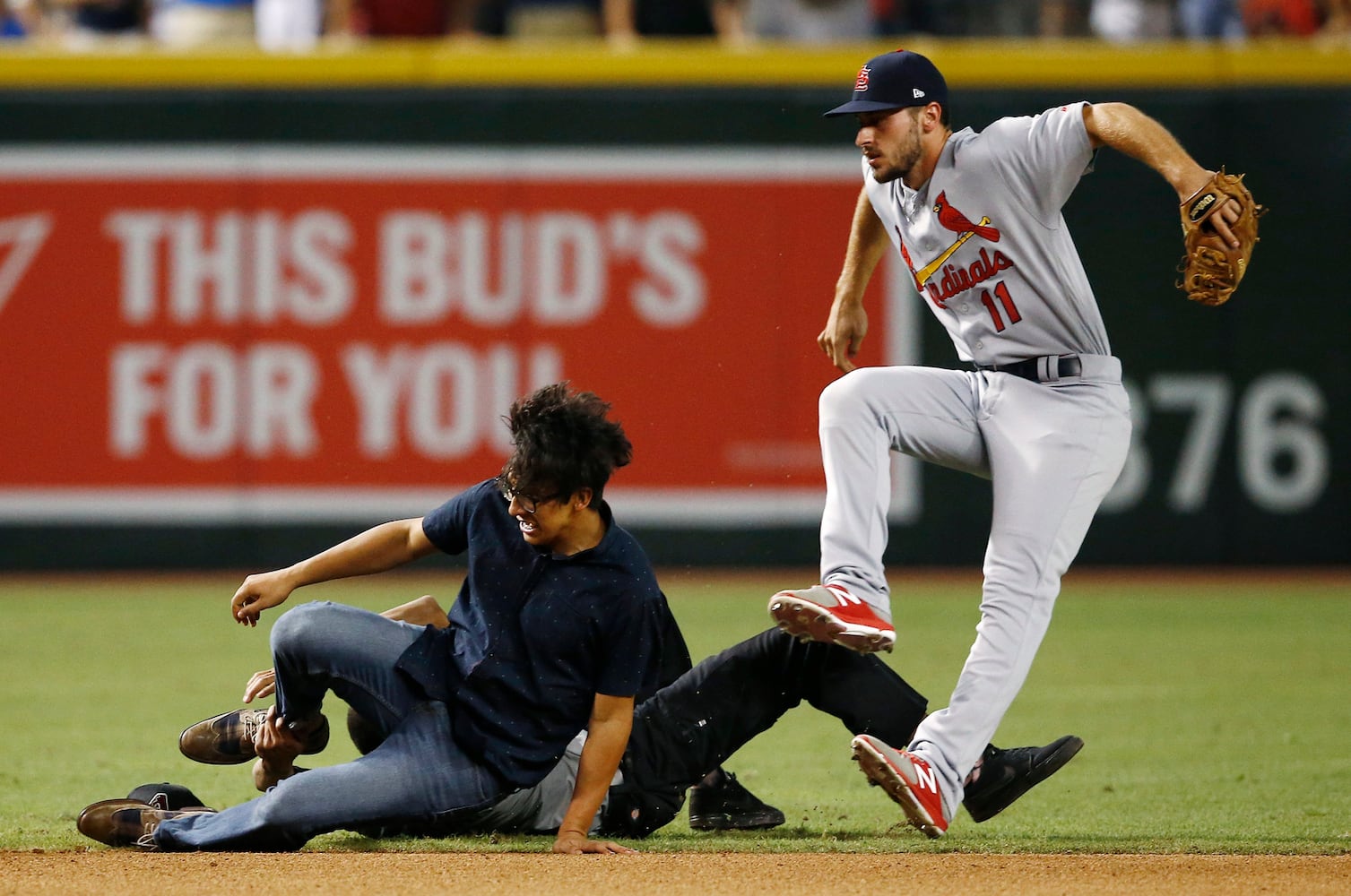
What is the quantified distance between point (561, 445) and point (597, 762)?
0.78 m

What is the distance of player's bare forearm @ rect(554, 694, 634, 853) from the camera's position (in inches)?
167

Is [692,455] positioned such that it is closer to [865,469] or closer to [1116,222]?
[1116,222]

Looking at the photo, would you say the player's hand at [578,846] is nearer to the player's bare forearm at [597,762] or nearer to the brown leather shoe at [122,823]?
the player's bare forearm at [597,762]

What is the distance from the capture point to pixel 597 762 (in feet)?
13.9

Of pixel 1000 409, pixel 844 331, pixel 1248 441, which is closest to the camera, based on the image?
pixel 1000 409

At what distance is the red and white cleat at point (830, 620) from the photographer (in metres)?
4.11

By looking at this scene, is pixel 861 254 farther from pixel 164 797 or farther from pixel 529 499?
pixel 164 797

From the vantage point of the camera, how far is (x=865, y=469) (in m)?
4.54

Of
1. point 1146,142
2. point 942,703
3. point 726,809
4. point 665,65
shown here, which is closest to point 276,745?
point 726,809

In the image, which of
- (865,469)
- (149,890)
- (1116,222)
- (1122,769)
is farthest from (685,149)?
(149,890)

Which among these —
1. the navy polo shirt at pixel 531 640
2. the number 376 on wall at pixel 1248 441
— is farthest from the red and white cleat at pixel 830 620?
the number 376 on wall at pixel 1248 441

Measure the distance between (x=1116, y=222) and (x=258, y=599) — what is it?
8.09 m

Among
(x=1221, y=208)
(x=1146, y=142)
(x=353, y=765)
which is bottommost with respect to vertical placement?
(x=353, y=765)

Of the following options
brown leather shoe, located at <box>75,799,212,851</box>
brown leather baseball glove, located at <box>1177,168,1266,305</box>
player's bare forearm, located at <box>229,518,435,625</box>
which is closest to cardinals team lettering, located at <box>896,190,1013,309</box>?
brown leather baseball glove, located at <box>1177,168,1266,305</box>
